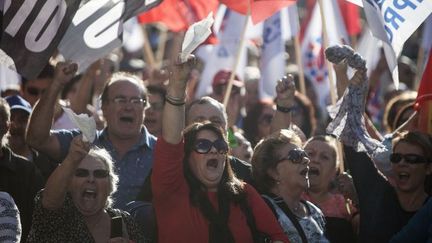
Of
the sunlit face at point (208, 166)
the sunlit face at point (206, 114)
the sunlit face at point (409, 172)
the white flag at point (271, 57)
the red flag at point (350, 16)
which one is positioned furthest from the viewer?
the red flag at point (350, 16)

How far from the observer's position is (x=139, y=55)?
1781cm

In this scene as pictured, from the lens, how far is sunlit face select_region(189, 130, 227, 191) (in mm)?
6340

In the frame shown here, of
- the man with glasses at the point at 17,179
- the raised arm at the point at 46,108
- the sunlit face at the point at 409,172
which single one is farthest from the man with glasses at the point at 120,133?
the sunlit face at the point at 409,172

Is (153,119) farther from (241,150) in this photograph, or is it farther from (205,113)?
(205,113)

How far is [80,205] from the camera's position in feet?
20.1

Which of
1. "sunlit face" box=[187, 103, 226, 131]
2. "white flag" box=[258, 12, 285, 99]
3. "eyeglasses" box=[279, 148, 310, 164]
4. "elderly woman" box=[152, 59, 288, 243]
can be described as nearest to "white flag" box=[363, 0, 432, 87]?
"eyeglasses" box=[279, 148, 310, 164]

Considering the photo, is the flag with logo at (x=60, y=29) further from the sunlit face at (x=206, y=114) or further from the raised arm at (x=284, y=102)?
the raised arm at (x=284, y=102)

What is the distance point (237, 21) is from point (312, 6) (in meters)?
2.34

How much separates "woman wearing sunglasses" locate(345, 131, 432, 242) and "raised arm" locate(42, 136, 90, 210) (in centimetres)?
174

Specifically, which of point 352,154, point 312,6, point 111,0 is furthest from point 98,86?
point 312,6

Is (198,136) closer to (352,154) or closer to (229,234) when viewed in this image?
(229,234)

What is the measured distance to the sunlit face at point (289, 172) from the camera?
22.4ft

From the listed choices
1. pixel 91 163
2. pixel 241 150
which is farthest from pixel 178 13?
pixel 91 163

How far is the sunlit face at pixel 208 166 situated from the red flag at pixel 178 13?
12.1 feet
